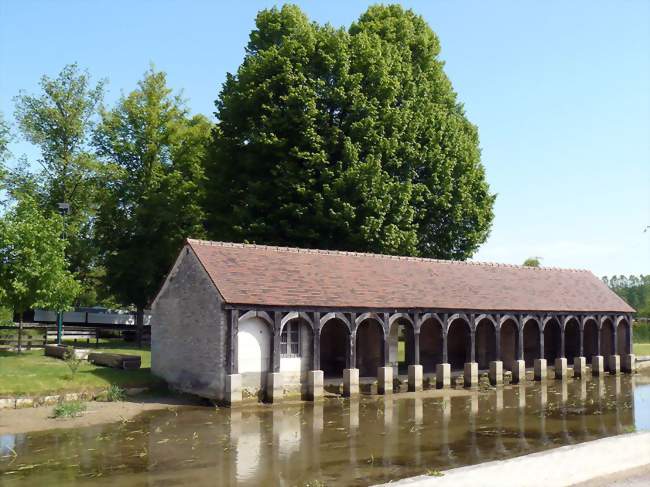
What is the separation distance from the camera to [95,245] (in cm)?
4144

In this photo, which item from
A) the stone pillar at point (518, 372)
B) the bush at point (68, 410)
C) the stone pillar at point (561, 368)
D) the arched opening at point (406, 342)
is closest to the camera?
the bush at point (68, 410)

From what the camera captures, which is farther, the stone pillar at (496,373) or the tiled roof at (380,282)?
the stone pillar at (496,373)

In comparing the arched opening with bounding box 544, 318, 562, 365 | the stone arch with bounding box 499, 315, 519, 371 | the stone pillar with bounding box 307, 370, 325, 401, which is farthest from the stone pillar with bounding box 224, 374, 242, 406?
the arched opening with bounding box 544, 318, 562, 365

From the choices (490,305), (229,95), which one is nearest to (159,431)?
(490,305)

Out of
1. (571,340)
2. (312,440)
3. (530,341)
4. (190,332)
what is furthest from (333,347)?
(571,340)

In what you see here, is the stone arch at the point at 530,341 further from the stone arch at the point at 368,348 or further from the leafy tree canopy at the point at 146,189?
the leafy tree canopy at the point at 146,189

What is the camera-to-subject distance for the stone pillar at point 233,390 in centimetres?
2223

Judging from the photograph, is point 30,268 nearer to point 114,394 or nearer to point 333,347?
point 114,394

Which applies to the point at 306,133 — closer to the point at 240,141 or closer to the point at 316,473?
the point at 240,141

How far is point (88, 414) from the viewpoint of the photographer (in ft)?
65.8

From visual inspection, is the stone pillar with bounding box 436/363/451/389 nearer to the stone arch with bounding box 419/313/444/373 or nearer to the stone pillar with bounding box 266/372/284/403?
the stone arch with bounding box 419/313/444/373

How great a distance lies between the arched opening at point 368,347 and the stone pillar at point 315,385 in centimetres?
470

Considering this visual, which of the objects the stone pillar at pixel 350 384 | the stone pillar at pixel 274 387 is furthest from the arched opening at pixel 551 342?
the stone pillar at pixel 274 387

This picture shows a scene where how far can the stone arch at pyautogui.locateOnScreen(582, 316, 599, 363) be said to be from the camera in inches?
1406
